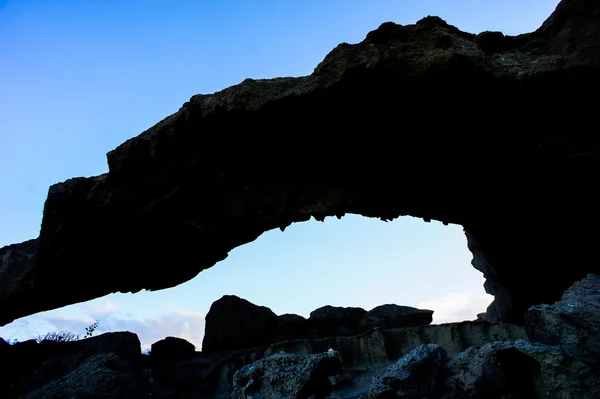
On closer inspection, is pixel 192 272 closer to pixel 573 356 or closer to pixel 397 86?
pixel 397 86

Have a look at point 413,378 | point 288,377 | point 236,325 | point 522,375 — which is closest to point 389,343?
point 413,378

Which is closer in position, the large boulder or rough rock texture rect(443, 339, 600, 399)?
rough rock texture rect(443, 339, 600, 399)

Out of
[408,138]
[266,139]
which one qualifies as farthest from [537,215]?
[266,139]

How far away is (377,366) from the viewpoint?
275 inches

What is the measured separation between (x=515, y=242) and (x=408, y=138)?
435 cm

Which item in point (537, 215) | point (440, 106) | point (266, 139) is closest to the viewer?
point (440, 106)

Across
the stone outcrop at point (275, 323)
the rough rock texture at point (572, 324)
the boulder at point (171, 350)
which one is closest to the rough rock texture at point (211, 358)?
the boulder at point (171, 350)

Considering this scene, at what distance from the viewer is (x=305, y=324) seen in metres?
11.1

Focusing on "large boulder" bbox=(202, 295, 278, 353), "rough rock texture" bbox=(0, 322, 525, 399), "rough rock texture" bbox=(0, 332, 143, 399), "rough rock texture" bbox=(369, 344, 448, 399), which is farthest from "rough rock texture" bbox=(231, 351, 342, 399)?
"large boulder" bbox=(202, 295, 278, 353)

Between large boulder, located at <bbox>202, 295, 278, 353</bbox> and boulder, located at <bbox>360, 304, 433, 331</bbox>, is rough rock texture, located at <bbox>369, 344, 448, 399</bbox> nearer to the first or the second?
boulder, located at <bbox>360, 304, 433, 331</bbox>

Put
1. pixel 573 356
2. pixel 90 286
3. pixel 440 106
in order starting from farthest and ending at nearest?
pixel 90 286
pixel 440 106
pixel 573 356

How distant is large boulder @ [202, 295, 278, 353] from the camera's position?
10164 mm

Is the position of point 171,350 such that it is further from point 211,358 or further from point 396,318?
point 396,318

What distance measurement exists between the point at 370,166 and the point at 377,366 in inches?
140
